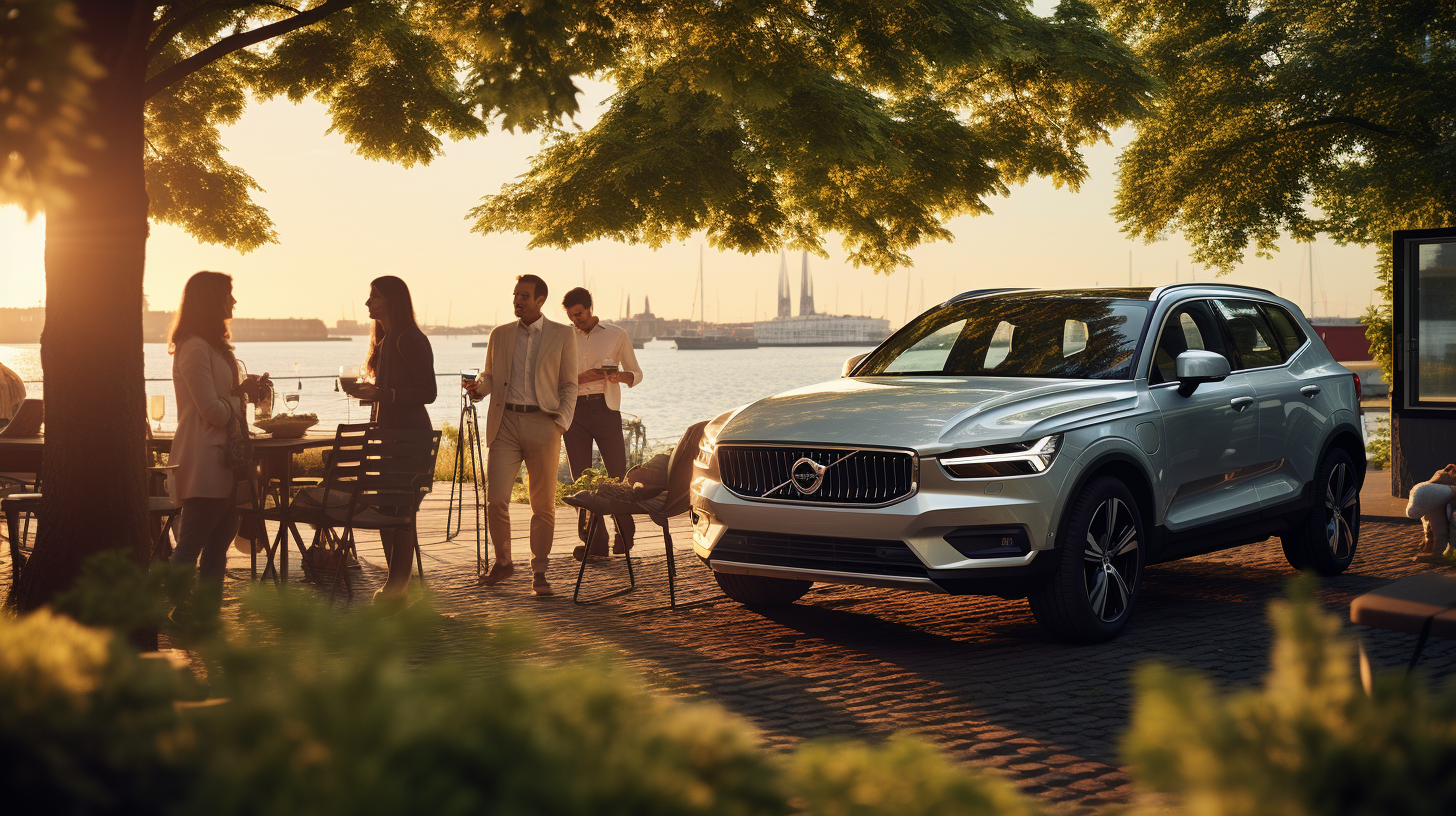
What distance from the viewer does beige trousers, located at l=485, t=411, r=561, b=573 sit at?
29.0 feet

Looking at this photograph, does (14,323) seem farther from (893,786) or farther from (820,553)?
(893,786)

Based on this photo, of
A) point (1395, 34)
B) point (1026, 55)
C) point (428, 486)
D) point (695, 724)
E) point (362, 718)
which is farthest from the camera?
point (1395, 34)

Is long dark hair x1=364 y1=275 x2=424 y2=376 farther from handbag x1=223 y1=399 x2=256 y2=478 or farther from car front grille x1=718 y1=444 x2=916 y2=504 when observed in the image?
car front grille x1=718 y1=444 x2=916 y2=504

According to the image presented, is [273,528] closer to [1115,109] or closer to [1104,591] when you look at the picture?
[1104,591]

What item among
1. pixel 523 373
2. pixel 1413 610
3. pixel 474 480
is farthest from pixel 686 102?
pixel 1413 610

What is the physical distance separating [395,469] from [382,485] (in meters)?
0.13

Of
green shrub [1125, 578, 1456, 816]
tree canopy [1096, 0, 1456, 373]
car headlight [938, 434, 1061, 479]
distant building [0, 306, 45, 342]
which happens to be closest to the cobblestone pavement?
car headlight [938, 434, 1061, 479]

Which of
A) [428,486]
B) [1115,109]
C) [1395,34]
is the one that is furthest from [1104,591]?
Result: [1395,34]

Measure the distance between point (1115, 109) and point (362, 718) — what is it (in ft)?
50.0

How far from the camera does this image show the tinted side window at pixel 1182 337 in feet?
25.2

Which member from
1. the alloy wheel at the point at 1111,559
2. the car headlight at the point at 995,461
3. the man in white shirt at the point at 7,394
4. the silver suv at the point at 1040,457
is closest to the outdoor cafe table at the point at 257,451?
the man in white shirt at the point at 7,394

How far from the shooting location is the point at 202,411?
726 centimetres

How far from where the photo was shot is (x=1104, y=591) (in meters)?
6.75

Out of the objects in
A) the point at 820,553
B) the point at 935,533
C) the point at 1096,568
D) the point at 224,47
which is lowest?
the point at 1096,568
